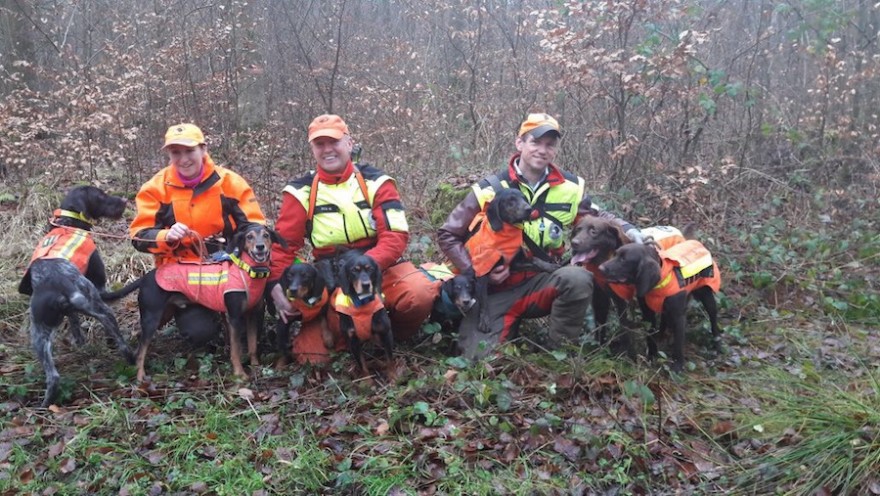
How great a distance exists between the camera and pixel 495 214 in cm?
443

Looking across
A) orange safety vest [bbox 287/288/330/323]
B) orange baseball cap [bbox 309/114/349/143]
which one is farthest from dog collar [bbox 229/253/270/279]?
orange baseball cap [bbox 309/114/349/143]

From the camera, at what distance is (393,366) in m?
4.39

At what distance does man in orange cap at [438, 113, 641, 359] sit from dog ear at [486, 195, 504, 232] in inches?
6.9

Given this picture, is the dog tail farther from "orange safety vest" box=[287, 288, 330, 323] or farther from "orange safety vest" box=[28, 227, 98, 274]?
"orange safety vest" box=[287, 288, 330, 323]

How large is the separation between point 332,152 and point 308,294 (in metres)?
0.93

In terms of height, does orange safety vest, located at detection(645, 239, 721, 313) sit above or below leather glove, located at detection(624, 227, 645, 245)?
below

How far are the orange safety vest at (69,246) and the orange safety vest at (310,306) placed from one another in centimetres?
141

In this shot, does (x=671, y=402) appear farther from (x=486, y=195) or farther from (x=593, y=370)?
(x=486, y=195)

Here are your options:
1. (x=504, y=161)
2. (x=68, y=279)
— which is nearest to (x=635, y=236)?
(x=68, y=279)

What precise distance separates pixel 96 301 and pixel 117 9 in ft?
24.3

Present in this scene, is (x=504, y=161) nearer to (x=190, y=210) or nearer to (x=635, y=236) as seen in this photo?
(x=635, y=236)

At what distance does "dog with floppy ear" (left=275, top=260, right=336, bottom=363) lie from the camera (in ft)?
14.1

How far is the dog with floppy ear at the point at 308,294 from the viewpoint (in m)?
4.31

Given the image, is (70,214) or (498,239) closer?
(498,239)
